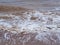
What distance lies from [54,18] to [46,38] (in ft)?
1.44

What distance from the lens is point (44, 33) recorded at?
1.06 m

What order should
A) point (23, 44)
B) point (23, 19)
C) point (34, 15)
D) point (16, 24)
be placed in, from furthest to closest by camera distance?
point (34, 15) < point (23, 19) < point (16, 24) < point (23, 44)

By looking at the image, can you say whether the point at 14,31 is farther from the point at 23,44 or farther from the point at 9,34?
the point at 23,44

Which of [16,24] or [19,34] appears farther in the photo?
[16,24]

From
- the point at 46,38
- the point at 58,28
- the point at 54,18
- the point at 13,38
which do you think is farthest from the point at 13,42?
the point at 54,18

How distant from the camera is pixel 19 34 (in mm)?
1046

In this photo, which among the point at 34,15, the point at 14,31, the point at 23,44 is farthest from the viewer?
the point at 34,15

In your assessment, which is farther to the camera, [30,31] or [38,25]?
[38,25]

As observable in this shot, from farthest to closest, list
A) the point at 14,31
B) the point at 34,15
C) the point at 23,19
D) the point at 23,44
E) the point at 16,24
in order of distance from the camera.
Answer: the point at 34,15, the point at 23,19, the point at 16,24, the point at 14,31, the point at 23,44

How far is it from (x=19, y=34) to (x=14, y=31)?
0.22 ft

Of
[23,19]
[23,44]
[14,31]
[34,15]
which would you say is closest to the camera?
[23,44]

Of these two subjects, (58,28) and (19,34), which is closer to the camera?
(19,34)

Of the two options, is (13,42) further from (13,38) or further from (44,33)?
(44,33)

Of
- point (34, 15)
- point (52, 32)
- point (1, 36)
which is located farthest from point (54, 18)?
point (1, 36)
